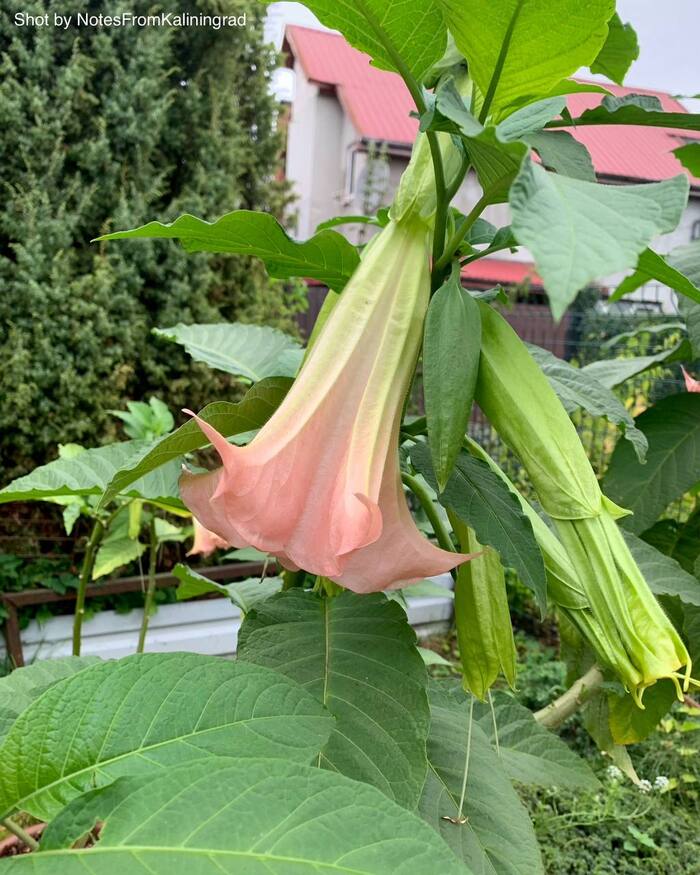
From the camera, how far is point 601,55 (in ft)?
1.48

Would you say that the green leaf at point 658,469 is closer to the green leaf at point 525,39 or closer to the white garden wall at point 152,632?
the green leaf at point 525,39

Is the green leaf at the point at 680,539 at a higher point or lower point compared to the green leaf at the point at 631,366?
lower

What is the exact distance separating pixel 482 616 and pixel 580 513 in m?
0.11

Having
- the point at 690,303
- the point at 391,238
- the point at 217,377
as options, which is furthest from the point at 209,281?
the point at 391,238

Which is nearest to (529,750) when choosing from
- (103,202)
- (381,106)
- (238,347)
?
(238,347)

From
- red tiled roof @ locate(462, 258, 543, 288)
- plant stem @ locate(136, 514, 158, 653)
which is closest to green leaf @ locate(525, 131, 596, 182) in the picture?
plant stem @ locate(136, 514, 158, 653)

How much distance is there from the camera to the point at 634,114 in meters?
0.40

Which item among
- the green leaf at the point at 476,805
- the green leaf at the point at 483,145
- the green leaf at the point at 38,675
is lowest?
the green leaf at the point at 476,805

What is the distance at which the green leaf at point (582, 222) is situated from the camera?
21cm

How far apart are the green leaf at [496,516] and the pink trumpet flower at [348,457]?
5cm

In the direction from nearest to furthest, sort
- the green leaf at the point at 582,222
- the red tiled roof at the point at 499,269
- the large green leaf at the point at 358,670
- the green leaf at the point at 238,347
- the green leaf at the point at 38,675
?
the green leaf at the point at 582,222
the large green leaf at the point at 358,670
the green leaf at the point at 38,675
the green leaf at the point at 238,347
the red tiled roof at the point at 499,269

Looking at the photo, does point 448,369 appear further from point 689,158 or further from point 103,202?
point 103,202

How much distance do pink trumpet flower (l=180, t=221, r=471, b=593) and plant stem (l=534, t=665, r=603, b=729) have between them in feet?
1.47

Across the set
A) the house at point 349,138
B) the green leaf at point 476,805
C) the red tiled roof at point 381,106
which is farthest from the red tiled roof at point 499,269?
the green leaf at point 476,805
